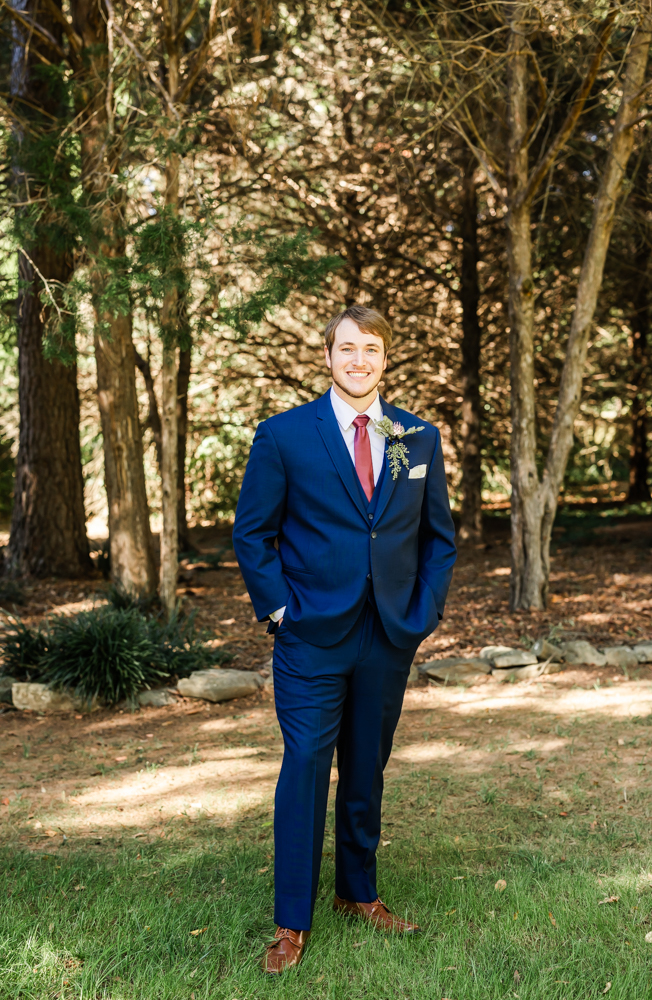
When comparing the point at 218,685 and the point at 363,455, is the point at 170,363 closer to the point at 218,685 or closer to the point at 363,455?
the point at 218,685

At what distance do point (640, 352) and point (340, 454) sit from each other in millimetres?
11291

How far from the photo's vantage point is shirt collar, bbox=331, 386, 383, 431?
2.96m

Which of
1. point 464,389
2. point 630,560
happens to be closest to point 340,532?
point 630,560

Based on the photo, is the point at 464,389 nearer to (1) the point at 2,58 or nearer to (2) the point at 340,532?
(1) the point at 2,58

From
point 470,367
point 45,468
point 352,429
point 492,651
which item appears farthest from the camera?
point 470,367

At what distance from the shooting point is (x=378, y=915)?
3.02 metres

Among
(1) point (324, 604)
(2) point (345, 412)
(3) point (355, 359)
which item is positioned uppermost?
(3) point (355, 359)

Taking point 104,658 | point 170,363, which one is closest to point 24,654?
point 104,658

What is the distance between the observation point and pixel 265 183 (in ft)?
33.4

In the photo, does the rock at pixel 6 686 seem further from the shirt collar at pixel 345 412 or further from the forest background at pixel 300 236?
the shirt collar at pixel 345 412

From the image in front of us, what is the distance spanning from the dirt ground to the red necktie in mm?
1858

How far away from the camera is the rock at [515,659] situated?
6.48m

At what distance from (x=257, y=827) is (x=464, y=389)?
8397 millimetres

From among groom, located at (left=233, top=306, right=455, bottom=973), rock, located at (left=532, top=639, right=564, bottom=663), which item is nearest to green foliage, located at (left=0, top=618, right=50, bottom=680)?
rock, located at (left=532, top=639, right=564, bottom=663)
